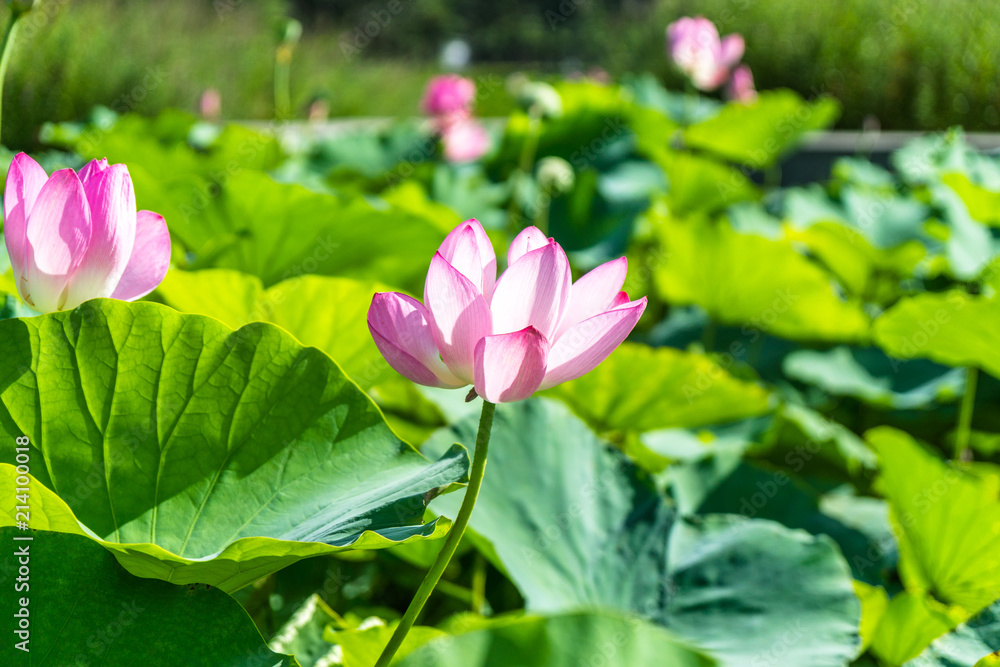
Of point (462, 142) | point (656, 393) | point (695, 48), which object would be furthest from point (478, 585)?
point (695, 48)

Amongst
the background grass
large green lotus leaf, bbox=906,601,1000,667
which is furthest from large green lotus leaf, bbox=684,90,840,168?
large green lotus leaf, bbox=906,601,1000,667

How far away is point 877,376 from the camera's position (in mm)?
1438

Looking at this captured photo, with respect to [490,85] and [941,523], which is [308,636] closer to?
[941,523]

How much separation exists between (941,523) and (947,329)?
0.22 metres

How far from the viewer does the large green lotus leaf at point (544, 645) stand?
1.25 ft

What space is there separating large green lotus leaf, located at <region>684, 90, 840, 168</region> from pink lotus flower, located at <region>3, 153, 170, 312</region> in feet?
6.33

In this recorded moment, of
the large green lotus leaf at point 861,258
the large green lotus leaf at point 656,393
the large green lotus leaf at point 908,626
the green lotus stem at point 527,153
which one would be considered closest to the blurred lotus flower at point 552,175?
the green lotus stem at point 527,153

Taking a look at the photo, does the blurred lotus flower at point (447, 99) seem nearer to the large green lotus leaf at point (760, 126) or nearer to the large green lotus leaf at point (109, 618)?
the large green lotus leaf at point (760, 126)

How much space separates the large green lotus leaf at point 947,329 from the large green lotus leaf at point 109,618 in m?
0.78

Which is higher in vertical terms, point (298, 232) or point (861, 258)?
point (298, 232)

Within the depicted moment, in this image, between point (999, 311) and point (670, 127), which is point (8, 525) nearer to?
point (999, 311)

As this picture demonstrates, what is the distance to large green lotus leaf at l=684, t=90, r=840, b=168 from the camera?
215cm

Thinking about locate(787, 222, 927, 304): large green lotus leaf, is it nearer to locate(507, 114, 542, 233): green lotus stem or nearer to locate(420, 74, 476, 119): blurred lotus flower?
locate(507, 114, 542, 233): green lotus stem

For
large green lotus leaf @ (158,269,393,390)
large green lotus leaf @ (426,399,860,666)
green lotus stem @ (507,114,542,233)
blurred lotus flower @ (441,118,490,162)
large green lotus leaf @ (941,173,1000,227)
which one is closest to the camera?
large green lotus leaf @ (426,399,860,666)
